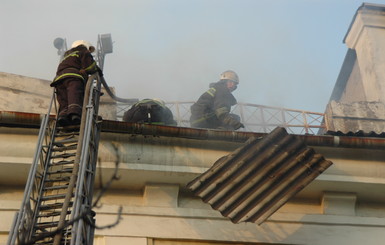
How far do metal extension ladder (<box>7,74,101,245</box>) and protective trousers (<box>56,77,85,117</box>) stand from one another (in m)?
0.20

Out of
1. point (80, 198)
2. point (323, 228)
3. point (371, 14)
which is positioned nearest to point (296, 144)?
point (323, 228)

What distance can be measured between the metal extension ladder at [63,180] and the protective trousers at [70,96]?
0.20 metres

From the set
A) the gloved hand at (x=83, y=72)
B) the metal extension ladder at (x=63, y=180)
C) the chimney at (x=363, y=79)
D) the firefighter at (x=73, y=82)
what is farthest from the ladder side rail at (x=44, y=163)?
the chimney at (x=363, y=79)

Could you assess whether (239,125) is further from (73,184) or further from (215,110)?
(73,184)

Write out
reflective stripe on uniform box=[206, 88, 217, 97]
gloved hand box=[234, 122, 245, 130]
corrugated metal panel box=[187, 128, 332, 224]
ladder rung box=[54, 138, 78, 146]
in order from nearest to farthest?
ladder rung box=[54, 138, 78, 146] → corrugated metal panel box=[187, 128, 332, 224] → gloved hand box=[234, 122, 245, 130] → reflective stripe on uniform box=[206, 88, 217, 97]

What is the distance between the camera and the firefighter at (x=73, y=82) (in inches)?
260

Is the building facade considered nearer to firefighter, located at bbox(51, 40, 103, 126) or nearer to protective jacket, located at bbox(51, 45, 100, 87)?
firefighter, located at bbox(51, 40, 103, 126)

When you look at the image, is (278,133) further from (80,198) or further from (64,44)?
(64,44)

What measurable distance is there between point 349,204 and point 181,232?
2.15 meters

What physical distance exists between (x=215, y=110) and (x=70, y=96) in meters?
3.44

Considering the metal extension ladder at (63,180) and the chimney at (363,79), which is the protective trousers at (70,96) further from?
the chimney at (363,79)

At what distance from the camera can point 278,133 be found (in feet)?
22.0

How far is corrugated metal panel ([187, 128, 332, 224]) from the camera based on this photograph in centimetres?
645

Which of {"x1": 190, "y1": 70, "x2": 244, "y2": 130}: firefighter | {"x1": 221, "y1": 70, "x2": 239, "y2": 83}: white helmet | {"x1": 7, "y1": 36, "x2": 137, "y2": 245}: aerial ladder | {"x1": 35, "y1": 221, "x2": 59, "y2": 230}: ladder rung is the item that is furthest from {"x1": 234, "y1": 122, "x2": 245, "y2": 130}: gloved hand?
{"x1": 35, "y1": 221, "x2": 59, "y2": 230}: ladder rung
